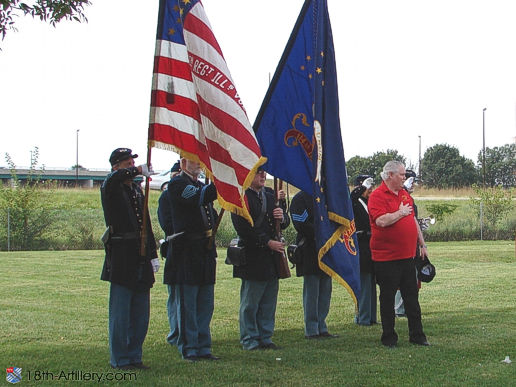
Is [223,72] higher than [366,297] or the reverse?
higher

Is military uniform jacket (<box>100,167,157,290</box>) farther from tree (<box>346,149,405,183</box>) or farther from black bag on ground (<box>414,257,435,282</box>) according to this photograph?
tree (<box>346,149,405,183</box>)

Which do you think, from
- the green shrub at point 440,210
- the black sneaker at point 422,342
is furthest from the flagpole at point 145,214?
the green shrub at point 440,210

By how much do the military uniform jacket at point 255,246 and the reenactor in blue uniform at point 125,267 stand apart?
1.34m

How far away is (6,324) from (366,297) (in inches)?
186

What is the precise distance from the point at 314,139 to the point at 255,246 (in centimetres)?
139

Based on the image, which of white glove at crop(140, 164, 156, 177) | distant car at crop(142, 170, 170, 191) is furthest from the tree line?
white glove at crop(140, 164, 156, 177)

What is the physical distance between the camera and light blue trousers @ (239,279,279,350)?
7.96 meters

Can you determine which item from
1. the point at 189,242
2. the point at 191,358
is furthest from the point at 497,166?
the point at 191,358

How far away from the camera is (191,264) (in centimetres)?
728

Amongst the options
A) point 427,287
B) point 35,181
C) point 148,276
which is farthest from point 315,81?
point 35,181

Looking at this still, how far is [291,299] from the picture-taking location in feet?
39.5

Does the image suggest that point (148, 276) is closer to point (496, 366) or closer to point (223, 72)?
point (223, 72)

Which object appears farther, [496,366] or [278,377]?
[496,366]

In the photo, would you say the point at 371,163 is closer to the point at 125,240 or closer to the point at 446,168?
the point at 446,168
